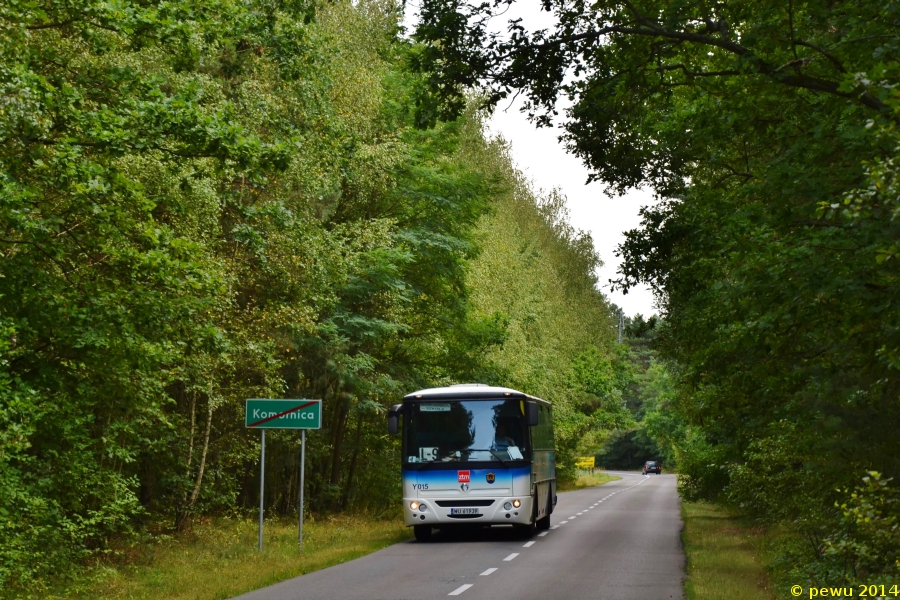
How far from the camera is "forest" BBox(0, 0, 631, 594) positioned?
12.3 metres

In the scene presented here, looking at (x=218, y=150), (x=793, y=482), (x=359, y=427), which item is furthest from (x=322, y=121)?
(x=359, y=427)

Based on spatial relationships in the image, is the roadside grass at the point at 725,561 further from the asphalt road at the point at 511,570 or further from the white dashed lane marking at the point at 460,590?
the white dashed lane marking at the point at 460,590

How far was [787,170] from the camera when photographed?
1168cm

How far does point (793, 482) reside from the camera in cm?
1717

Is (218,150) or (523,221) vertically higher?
(523,221)

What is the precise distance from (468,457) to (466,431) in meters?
0.57

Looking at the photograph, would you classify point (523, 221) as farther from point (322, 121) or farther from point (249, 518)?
point (322, 121)

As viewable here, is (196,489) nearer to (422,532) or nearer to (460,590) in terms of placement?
(422,532)

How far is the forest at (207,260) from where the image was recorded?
12.3m

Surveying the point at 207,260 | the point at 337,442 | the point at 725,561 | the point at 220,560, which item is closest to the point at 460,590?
the point at 220,560

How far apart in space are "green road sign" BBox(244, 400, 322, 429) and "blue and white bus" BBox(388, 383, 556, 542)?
300 centimetres

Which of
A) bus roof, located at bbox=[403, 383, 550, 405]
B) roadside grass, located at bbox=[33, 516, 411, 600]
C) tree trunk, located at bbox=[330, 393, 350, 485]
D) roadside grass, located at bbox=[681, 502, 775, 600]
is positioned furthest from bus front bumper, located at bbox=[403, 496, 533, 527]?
tree trunk, located at bbox=[330, 393, 350, 485]

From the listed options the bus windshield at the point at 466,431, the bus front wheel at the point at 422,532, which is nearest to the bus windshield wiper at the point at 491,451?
the bus windshield at the point at 466,431

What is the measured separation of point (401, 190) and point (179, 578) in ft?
55.0
